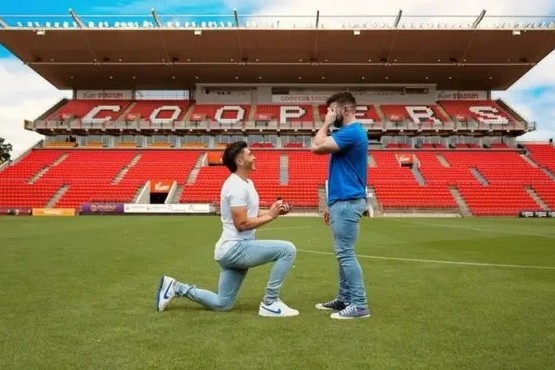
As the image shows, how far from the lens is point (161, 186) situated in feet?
140

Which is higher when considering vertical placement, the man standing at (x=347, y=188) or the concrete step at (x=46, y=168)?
the concrete step at (x=46, y=168)

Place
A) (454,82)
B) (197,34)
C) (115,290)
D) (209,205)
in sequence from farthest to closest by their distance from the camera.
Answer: (454,82)
(197,34)
(209,205)
(115,290)

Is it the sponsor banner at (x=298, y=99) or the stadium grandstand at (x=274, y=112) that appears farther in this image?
the sponsor banner at (x=298, y=99)

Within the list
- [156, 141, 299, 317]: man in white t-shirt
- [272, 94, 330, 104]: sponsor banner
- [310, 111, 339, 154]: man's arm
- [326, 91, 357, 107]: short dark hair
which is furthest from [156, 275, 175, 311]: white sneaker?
[272, 94, 330, 104]: sponsor banner

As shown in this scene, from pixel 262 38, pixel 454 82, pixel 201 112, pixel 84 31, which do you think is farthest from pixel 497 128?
pixel 84 31

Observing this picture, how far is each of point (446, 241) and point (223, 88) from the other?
42.5 m

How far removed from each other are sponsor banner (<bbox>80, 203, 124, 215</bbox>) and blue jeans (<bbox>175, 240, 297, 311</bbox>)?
32.8m

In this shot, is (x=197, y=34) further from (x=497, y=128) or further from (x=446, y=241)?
(x=446, y=241)

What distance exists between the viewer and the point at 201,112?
52875mm

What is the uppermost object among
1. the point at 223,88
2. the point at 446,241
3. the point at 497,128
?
the point at 223,88

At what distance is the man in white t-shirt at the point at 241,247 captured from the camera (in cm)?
555

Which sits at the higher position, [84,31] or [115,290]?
[84,31]

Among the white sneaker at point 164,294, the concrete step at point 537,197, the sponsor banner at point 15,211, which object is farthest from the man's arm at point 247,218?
the concrete step at point 537,197

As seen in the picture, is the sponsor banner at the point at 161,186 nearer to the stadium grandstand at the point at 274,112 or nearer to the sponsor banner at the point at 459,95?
the stadium grandstand at the point at 274,112
